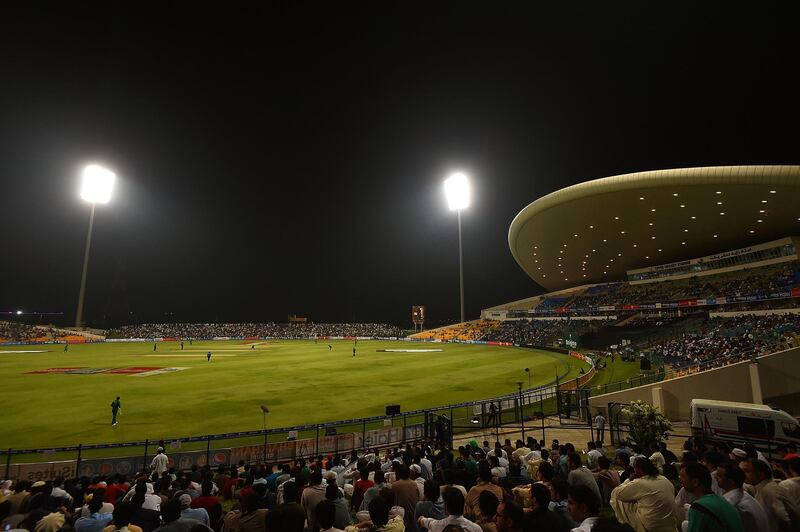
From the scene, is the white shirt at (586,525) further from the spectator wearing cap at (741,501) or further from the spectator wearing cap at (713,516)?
the spectator wearing cap at (741,501)

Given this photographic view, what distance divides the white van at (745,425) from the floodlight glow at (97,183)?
109 m

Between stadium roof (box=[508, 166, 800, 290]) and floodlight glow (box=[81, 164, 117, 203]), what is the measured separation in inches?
3507

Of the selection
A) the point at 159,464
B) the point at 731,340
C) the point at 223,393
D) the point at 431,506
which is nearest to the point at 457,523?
the point at 431,506

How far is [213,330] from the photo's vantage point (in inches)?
4358

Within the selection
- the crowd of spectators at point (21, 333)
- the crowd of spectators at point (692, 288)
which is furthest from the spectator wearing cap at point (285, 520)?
the crowd of spectators at point (21, 333)

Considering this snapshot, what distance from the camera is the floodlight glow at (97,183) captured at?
86438mm

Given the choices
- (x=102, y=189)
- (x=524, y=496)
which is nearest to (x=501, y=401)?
(x=524, y=496)

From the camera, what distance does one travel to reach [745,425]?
15.3m

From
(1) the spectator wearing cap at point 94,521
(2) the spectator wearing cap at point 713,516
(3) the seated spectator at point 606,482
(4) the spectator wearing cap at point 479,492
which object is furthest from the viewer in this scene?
(3) the seated spectator at point 606,482

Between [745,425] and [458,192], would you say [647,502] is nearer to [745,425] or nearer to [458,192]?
[745,425]

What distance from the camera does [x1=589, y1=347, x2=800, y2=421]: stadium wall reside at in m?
22.5

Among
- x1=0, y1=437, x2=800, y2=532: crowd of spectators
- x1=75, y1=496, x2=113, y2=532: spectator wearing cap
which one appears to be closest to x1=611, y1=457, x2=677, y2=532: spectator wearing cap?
x1=0, y1=437, x2=800, y2=532: crowd of spectators

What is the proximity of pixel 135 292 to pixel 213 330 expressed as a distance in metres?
33.4

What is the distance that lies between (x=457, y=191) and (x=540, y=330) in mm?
42293
